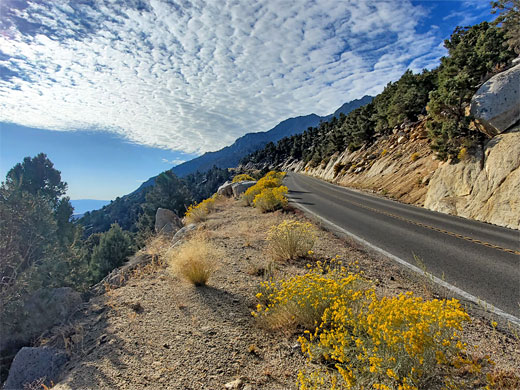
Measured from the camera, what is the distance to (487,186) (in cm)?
1173

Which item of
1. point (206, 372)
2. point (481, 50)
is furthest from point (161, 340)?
point (481, 50)

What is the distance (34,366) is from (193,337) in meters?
2.58

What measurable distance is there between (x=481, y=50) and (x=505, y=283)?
16.5 metres

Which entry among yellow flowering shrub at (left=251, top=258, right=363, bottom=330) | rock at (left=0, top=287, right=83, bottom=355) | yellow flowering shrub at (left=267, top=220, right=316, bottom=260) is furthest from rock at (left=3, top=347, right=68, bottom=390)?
yellow flowering shrub at (left=267, top=220, right=316, bottom=260)

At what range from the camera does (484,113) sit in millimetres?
13047

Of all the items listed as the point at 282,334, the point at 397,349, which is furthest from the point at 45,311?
the point at 397,349

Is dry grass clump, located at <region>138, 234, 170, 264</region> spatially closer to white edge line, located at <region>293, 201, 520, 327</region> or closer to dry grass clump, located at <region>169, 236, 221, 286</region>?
dry grass clump, located at <region>169, 236, 221, 286</region>

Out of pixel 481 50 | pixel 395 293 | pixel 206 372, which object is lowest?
pixel 395 293

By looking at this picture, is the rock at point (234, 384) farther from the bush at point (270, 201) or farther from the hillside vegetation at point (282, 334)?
the bush at point (270, 201)

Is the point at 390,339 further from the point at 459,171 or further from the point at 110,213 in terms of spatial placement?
the point at 110,213

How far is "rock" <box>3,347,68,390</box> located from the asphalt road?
6.87 metres

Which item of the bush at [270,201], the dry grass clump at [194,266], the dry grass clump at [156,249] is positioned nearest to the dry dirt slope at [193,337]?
the dry grass clump at [194,266]

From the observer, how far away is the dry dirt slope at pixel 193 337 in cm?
307

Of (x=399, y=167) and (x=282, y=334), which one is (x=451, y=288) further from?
(x=399, y=167)
